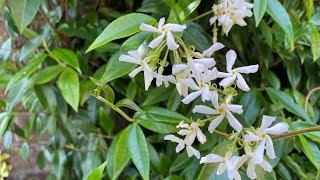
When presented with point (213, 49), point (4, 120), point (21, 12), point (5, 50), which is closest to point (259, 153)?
point (213, 49)

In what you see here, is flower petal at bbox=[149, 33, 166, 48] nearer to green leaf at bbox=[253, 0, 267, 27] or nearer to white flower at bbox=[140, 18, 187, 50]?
white flower at bbox=[140, 18, 187, 50]

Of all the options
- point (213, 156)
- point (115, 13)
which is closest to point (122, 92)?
point (115, 13)

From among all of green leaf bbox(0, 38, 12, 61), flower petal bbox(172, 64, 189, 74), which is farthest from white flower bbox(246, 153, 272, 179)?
green leaf bbox(0, 38, 12, 61)

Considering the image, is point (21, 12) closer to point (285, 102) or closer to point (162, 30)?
point (162, 30)

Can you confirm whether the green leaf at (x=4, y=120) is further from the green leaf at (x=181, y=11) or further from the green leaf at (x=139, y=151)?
the green leaf at (x=181, y=11)

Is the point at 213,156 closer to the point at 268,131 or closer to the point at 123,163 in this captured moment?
the point at 268,131

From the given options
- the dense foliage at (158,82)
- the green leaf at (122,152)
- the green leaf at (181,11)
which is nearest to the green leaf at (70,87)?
the dense foliage at (158,82)
